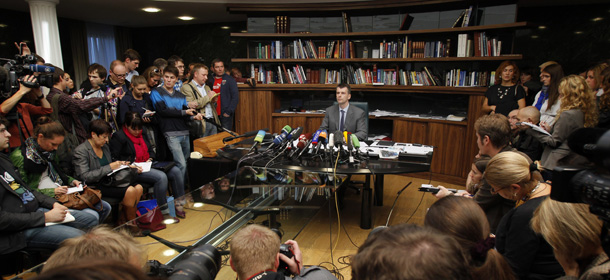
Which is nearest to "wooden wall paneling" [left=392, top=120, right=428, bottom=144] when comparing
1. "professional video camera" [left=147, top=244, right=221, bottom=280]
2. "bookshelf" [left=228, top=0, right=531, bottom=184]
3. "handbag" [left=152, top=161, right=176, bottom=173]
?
"bookshelf" [left=228, top=0, right=531, bottom=184]

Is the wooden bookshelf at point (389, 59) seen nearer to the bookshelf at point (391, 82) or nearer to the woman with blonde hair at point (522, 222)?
the bookshelf at point (391, 82)

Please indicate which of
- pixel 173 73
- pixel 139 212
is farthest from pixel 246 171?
pixel 173 73

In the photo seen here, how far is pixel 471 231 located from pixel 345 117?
2849 millimetres

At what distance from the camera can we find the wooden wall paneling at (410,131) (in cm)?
470

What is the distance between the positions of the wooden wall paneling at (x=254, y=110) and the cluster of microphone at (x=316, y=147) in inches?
94.0

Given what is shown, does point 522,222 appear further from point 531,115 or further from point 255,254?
point 531,115

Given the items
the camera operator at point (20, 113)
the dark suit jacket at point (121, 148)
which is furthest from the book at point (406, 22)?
the camera operator at point (20, 113)

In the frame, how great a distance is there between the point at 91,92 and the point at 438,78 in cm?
423

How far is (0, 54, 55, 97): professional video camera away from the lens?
8.33 ft

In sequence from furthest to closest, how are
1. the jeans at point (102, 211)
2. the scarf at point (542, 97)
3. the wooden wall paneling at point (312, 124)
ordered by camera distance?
1. the wooden wall paneling at point (312, 124)
2. the scarf at point (542, 97)
3. the jeans at point (102, 211)

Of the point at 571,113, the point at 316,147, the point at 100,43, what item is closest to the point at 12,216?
the point at 316,147

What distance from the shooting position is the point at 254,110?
552 cm

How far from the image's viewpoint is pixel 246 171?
2.70 meters

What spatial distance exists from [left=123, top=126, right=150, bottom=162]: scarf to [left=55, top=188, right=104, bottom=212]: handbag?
830 millimetres
